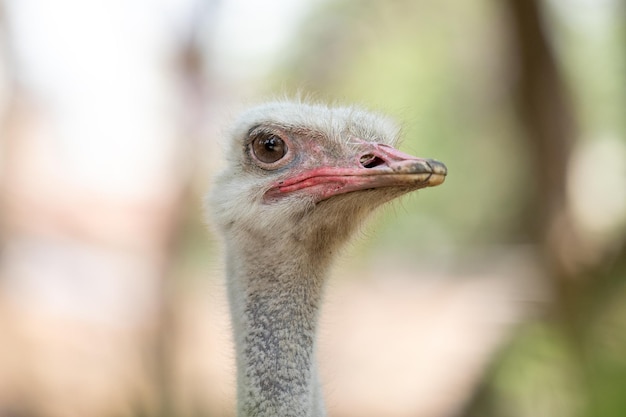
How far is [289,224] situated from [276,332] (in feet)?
0.99

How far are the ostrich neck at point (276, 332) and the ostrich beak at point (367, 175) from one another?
20 centimetres

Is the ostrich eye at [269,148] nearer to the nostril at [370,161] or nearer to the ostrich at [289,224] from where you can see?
the ostrich at [289,224]

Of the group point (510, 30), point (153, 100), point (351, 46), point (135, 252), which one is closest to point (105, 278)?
point (135, 252)

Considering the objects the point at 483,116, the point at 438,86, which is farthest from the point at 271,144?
the point at 438,86

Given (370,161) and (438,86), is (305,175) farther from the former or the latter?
(438,86)

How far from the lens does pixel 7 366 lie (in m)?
7.91

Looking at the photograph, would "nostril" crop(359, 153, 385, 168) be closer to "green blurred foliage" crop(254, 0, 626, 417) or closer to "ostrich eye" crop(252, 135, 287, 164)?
"ostrich eye" crop(252, 135, 287, 164)

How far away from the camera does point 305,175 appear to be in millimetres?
2529

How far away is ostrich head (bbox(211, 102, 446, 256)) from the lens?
2.44 metres

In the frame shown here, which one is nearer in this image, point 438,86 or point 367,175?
point 367,175

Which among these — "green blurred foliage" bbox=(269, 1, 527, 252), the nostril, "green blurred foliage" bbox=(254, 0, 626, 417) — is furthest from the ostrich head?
"green blurred foliage" bbox=(269, 1, 527, 252)

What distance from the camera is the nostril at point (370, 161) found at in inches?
92.2

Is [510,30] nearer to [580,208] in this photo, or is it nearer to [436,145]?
[580,208]

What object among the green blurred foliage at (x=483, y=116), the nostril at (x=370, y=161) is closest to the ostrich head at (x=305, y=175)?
the nostril at (x=370, y=161)
